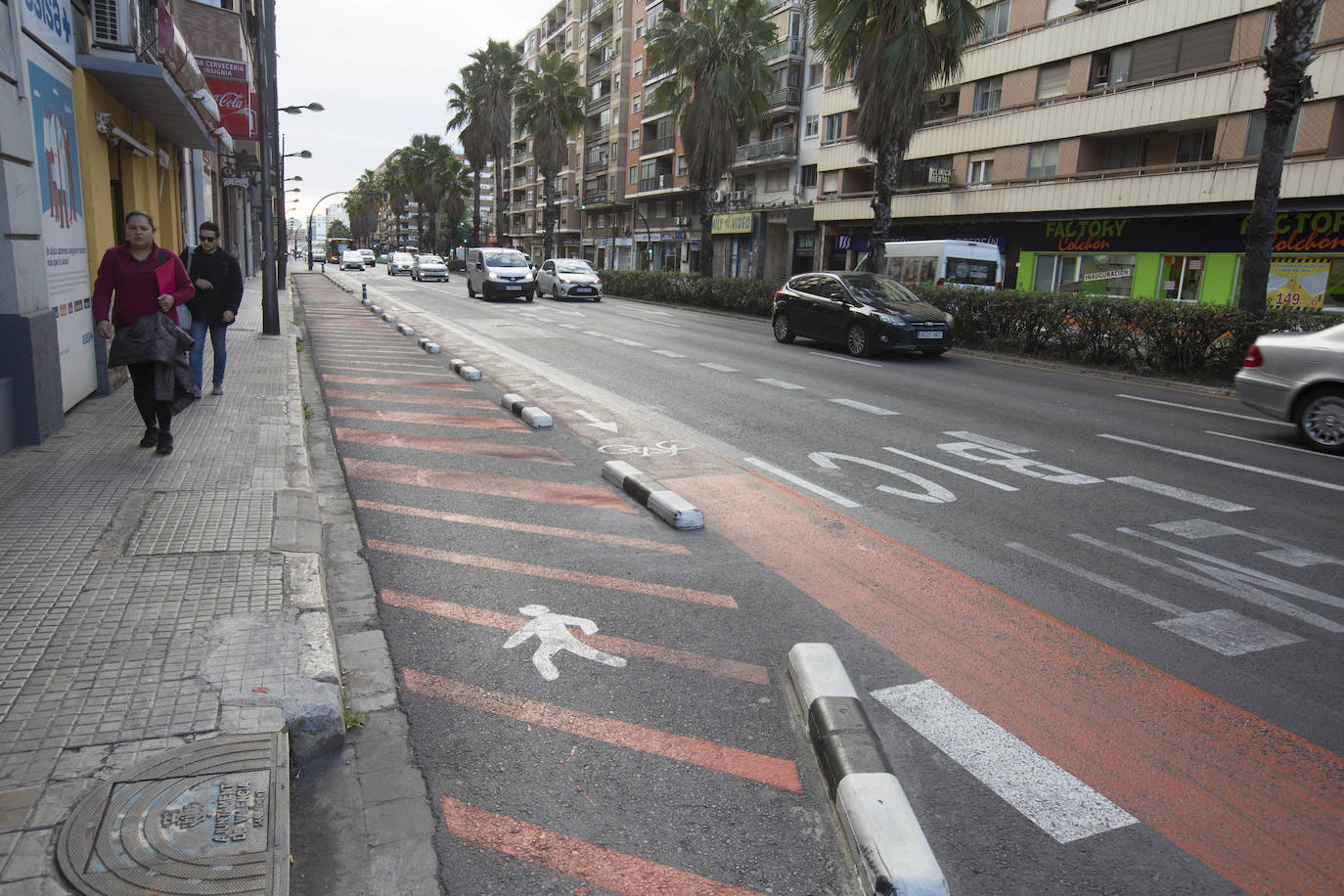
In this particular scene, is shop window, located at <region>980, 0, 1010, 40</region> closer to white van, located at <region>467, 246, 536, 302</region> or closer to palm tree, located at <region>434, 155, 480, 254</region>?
white van, located at <region>467, 246, 536, 302</region>

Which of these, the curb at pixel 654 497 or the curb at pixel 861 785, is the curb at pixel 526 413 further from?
the curb at pixel 861 785

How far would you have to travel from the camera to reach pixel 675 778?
119 inches

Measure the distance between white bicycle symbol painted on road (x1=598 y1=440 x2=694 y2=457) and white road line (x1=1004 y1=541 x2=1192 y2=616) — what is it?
3446 millimetres

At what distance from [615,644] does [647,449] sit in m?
4.41

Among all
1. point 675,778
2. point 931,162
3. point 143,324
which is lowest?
point 675,778

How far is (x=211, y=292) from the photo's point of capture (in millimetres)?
9047

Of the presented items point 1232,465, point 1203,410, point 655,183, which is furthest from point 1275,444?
point 655,183

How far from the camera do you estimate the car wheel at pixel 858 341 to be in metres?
16.7

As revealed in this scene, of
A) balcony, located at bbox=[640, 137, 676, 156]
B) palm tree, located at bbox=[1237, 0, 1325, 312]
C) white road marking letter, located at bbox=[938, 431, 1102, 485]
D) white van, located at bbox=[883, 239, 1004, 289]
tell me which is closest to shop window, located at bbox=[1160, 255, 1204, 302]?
white van, located at bbox=[883, 239, 1004, 289]

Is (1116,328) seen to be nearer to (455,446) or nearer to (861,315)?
(861,315)

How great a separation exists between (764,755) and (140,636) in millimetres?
2498

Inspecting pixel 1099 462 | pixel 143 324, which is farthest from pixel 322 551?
pixel 1099 462

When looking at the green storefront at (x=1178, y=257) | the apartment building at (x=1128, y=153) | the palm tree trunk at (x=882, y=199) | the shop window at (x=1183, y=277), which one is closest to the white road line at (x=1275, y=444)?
the green storefront at (x=1178, y=257)

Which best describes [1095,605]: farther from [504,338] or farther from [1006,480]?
[504,338]
